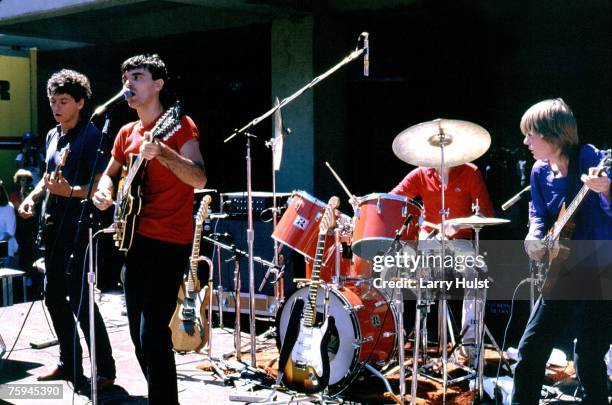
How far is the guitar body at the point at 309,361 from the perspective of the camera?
489 centimetres

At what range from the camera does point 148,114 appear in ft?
13.5

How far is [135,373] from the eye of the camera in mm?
5695

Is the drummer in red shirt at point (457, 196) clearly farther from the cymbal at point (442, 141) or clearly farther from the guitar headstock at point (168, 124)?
the guitar headstock at point (168, 124)

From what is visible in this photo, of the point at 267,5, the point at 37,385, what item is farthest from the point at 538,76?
the point at 37,385

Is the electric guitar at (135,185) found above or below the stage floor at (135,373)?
above

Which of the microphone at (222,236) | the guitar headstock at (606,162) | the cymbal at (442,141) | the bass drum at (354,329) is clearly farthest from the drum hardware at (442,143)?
the microphone at (222,236)

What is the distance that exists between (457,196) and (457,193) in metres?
0.03

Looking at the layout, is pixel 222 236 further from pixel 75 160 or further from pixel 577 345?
pixel 577 345

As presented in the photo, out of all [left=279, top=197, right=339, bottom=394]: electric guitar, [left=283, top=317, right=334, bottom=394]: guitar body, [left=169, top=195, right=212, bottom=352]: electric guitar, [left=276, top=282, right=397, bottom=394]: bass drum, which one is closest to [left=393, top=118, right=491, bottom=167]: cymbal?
[left=279, top=197, right=339, bottom=394]: electric guitar

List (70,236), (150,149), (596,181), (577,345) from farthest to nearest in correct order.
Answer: (70,236)
(577,345)
(150,149)
(596,181)

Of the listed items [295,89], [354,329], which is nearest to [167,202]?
[354,329]

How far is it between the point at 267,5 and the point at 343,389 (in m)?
4.47

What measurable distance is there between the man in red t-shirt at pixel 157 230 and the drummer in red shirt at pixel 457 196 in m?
2.41

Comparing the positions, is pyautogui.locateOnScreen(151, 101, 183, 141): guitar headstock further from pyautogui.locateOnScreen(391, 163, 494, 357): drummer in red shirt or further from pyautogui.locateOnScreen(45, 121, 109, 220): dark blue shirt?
pyautogui.locateOnScreen(391, 163, 494, 357): drummer in red shirt
